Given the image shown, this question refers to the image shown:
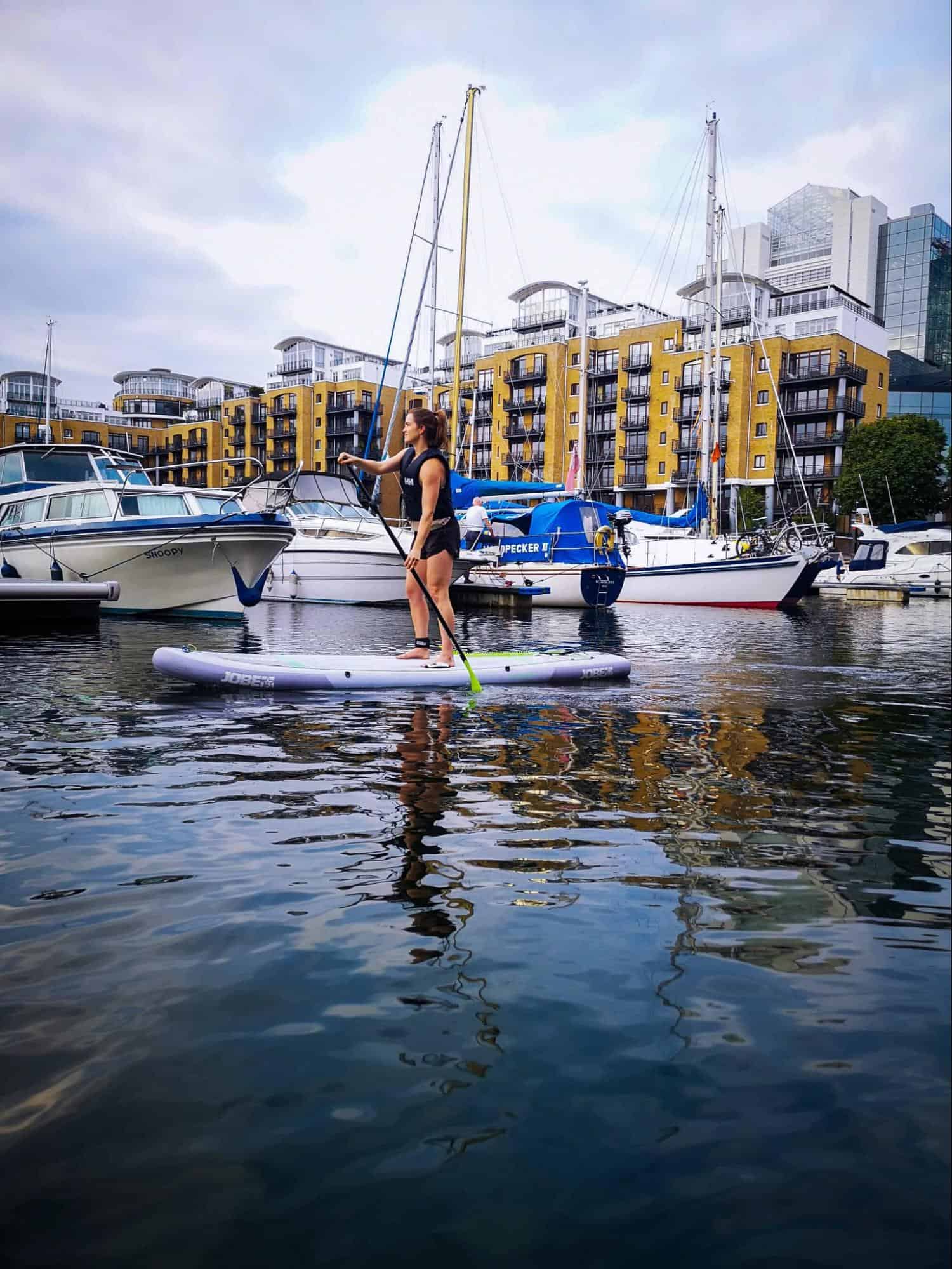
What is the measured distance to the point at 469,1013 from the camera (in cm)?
230

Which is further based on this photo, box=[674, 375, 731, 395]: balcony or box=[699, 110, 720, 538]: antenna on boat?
box=[674, 375, 731, 395]: balcony

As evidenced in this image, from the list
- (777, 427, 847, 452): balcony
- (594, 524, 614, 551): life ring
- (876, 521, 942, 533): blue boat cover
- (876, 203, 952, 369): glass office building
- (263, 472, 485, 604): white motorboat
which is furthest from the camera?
(876, 203, 952, 369): glass office building

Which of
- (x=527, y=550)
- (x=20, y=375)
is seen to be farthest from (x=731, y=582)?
(x=20, y=375)

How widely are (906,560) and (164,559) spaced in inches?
1205

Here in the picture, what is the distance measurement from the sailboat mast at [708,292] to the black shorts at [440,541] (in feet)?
72.9

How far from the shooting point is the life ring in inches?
874

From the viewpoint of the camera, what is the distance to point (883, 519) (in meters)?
51.5

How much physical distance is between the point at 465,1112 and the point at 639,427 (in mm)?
63811

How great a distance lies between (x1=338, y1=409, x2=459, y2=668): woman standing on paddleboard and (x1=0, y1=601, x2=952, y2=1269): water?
2.89 meters

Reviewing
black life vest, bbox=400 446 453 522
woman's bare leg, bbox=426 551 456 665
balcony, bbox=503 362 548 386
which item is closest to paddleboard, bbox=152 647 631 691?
woman's bare leg, bbox=426 551 456 665

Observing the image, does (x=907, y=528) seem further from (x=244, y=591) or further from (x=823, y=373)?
(x=244, y=591)

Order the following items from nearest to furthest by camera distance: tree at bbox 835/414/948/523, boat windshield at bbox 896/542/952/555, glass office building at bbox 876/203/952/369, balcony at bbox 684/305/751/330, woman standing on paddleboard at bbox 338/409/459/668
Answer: woman standing on paddleboard at bbox 338/409/459/668 → boat windshield at bbox 896/542/952/555 → tree at bbox 835/414/948/523 → balcony at bbox 684/305/751/330 → glass office building at bbox 876/203/952/369

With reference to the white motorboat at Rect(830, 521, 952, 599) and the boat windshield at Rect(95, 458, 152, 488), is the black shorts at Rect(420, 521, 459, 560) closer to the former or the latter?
the boat windshield at Rect(95, 458, 152, 488)

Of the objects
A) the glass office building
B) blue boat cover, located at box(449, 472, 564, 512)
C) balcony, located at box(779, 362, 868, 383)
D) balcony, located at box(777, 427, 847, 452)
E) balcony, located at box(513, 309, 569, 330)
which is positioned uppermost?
the glass office building
